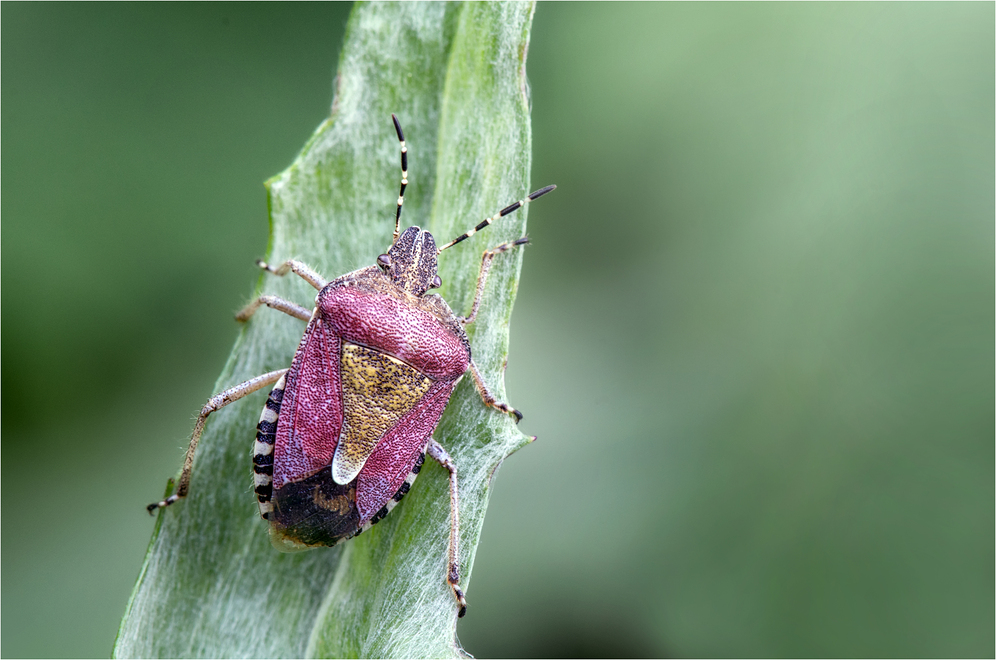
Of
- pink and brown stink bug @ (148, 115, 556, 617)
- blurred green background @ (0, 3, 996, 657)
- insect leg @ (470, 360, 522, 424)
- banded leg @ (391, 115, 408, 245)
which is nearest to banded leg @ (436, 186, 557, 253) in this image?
pink and brown stink bug @ (148, 115, 556, 617)

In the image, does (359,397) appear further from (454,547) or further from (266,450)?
(454,547)

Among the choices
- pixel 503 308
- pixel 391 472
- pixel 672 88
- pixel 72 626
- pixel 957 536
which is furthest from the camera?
pixel 672 88

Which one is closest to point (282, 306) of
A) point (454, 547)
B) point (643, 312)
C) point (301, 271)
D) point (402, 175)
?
point (301, 271)

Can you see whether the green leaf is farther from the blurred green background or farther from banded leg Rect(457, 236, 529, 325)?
the blurred green background

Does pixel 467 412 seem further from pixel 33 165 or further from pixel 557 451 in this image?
pixel 33 165

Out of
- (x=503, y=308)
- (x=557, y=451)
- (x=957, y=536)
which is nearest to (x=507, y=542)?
(x=557, y=451)

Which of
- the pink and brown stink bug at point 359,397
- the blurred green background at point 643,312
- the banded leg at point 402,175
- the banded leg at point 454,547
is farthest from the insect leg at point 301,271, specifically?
the banded leg at point 454,547

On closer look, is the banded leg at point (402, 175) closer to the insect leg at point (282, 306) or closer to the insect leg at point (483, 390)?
the insect leg at point (282, 306)
